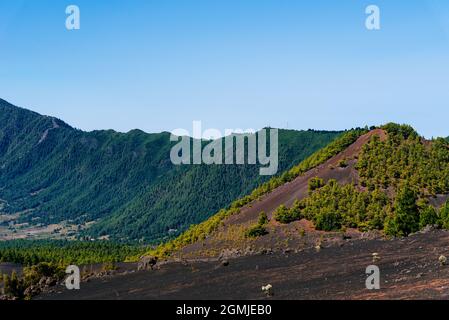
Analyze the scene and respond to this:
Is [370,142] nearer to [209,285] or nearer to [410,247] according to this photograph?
[410,247]

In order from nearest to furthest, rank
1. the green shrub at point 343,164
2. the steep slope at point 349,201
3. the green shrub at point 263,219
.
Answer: the steep slope at point 349,201 → the green shrub at point 263,219 → the green shrub at point 343,164

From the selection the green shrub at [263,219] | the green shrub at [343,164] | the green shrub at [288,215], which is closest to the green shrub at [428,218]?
the green shrub at [288,215]

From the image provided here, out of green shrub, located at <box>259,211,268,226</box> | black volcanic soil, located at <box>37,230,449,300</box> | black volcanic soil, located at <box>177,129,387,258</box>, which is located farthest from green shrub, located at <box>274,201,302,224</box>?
black volcanic soil, located at <box>37,230,449,300</box>

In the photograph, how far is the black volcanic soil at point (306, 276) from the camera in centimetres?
4888

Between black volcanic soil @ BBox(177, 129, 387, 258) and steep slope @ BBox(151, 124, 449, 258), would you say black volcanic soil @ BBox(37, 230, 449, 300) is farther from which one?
steep slope @ BBox(151, 124, 449, 258)

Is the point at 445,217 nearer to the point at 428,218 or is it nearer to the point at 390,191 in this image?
the point at 428,218

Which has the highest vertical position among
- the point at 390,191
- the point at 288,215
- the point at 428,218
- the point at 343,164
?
the point at 343,164

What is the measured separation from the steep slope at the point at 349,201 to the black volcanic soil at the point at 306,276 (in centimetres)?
977

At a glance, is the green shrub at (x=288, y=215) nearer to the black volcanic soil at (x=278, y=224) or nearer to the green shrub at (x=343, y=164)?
the black volcanic soil at (x=278, y=224)

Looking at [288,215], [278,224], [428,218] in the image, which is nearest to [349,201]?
[288,215]

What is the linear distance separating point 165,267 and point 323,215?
1086 inches

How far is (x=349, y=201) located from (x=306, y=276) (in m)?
44.4

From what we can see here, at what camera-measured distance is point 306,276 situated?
6172cm

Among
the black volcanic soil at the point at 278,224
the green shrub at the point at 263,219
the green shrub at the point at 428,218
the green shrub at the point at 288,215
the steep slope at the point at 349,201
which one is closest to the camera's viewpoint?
the green shrub at the point at 428,218
